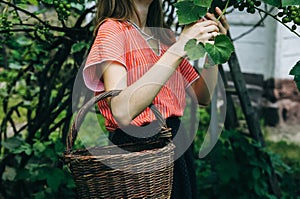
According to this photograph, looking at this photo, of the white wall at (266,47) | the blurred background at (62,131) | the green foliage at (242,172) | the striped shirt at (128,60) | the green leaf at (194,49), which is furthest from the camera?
the white wall at (266,47)

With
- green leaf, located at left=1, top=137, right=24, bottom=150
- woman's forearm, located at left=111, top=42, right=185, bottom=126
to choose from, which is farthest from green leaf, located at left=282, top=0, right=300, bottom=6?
green leaf, located at left=1, top=137, right=24, bottom=150

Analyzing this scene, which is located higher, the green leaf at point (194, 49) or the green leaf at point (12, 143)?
the green leaf at point (194, 49)

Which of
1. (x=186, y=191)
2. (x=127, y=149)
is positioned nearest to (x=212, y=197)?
(x=186, y=191)

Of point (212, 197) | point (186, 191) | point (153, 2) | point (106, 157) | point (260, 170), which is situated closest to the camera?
point (106, 157)

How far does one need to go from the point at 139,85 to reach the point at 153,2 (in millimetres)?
578

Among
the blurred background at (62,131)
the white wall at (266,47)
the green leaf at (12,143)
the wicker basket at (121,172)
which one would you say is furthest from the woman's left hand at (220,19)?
the white wall at (266,47)

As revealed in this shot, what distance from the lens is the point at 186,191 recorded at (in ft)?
6.86

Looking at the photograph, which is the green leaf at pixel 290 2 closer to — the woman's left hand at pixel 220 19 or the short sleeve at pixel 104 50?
the woman's left hand at pixel 220 19

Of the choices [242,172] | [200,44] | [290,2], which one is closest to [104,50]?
[200,44]

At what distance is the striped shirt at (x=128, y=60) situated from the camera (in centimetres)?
189

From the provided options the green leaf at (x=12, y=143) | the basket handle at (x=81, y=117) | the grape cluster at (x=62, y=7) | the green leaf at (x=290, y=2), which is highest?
the green leaf at (x=290, y=2)

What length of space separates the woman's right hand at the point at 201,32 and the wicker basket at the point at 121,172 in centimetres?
26

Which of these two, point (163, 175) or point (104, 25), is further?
point (104, 25)

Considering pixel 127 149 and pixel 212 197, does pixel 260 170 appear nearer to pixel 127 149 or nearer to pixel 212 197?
pixel 212 197
